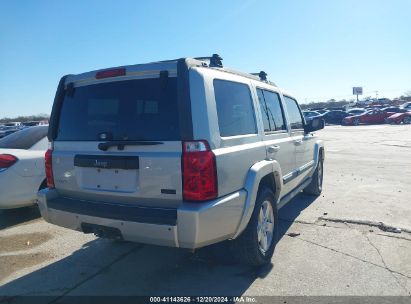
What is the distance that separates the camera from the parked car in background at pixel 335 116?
38406 millimetres

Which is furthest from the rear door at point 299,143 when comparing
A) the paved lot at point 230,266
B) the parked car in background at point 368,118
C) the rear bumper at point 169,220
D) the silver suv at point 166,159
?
the parked car in background at point 368,118

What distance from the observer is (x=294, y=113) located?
5793mm

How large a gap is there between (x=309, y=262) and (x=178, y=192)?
1.91m

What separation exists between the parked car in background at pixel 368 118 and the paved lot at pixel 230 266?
31.8 m

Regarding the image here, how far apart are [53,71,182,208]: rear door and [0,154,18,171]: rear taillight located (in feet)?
6.63

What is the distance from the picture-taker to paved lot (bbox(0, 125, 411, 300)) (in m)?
3.49

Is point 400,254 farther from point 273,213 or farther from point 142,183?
point 142,183

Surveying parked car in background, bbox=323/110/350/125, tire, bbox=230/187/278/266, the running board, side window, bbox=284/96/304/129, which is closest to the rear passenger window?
tire, bbox=230/187/278/266

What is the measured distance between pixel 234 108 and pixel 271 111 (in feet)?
3.91

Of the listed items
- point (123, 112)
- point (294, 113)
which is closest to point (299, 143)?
point (294, 113)

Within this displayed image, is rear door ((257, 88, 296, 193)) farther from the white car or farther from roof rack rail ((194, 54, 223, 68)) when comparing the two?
the white car

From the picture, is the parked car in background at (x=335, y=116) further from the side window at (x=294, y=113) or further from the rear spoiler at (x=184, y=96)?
the rear spoiler at (x=184, y=96)

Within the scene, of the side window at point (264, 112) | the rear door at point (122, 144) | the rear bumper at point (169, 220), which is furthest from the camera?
the side window at point (264, 112)

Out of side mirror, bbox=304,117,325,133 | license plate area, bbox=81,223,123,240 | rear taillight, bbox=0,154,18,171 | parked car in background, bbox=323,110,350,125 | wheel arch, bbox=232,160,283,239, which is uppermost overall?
side mirror, bbox=304,117,325,133
